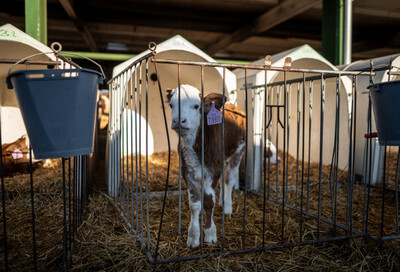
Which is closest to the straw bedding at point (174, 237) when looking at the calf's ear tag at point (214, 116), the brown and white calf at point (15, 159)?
the brown and white calf at point (15, 159)

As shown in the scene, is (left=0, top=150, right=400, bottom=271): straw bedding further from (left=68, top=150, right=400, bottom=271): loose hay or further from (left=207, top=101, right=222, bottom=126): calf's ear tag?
(left=207, top=101, right=222, bottom=126): calf's ear tag

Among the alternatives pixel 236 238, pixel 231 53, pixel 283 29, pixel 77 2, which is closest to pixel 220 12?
pixel 283 29

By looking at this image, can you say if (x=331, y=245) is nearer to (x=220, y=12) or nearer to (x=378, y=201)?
(x=378, y=201)

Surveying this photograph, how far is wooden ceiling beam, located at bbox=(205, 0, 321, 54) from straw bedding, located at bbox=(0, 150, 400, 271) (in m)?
4.05

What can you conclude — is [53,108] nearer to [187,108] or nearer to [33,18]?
[187,108]

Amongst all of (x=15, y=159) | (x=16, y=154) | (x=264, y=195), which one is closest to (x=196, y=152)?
(x=264, y=195)

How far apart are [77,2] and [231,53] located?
25.4ft

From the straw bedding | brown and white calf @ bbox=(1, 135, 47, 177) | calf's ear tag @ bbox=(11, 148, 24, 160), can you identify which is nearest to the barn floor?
the straw bedding

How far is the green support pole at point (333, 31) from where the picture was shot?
6941 millimetres

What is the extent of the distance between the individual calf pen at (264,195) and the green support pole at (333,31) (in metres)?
1.15

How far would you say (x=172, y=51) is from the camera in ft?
16.3

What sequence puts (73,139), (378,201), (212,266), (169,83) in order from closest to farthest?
(73,139), (212,266), (378,201), (169,83)

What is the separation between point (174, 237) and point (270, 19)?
620cm

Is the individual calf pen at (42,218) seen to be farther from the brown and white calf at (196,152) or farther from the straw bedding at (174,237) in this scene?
the brown and white calf at (196,152)
